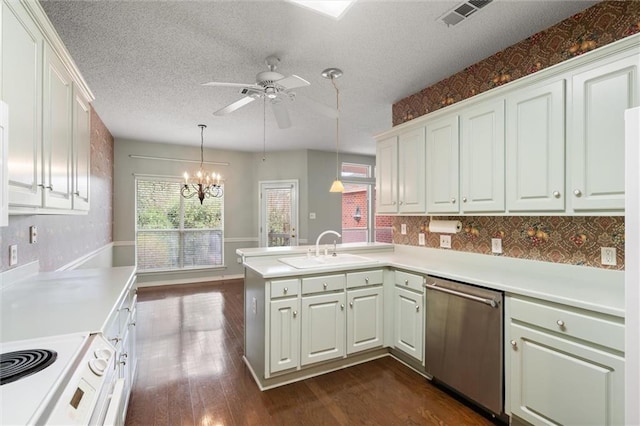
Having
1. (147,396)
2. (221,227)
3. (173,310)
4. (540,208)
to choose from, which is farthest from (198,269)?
(540,208)

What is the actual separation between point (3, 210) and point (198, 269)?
542cm

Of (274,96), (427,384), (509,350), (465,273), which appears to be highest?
(274,96)

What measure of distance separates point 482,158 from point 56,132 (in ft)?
9.35

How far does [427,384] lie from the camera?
2445 millimetres

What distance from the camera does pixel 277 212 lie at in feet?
21.4

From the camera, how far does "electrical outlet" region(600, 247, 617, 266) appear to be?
1.89 meters

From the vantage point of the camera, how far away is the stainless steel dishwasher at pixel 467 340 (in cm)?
197

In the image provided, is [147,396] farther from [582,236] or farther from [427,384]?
[582,236]

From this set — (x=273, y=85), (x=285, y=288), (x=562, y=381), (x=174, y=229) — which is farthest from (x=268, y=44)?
(x=174, y=229)

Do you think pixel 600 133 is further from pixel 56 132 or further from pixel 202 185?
pixel 202 185

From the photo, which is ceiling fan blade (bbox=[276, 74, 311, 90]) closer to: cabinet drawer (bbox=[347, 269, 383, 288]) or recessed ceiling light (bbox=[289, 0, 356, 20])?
recessed ceiling light (bbox=[289, 0, 356, 20])

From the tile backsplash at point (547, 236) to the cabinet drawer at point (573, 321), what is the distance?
59 cm

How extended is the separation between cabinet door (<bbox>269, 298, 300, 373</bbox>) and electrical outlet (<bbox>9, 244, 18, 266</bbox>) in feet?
5.43

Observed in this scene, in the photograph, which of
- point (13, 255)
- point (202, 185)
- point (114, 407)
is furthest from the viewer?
point (202, 185)
